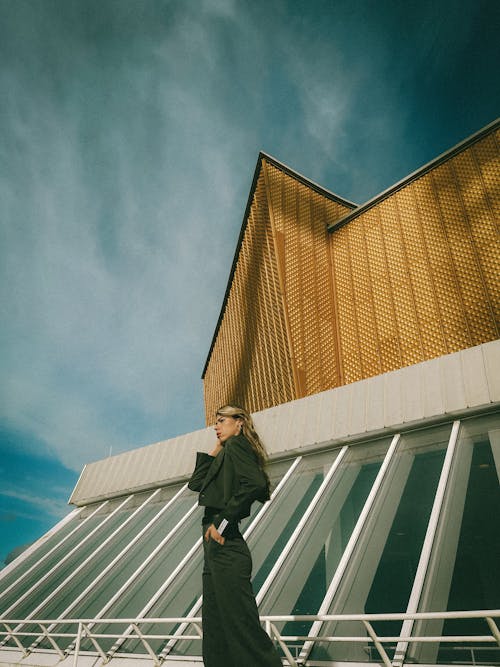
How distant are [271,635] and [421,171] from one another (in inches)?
601

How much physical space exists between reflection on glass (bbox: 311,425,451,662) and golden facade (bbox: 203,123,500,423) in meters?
6.95

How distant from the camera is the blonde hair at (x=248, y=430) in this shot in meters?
2.44

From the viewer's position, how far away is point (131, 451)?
9.47 meters

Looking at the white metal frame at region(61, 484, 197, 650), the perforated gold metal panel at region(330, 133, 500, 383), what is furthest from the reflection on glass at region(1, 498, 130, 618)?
the perforated gold metal panel at region(330, 133, 500, 383)

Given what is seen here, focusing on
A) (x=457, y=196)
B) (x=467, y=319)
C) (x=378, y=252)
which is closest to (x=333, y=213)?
(x=378, y=252)

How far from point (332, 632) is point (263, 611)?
748 mm

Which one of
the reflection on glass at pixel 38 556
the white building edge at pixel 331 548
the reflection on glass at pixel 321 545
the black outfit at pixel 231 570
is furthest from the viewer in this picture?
the reflection on glass at pixel 38 556

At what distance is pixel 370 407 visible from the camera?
6.08 m

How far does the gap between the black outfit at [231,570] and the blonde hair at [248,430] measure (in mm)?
98

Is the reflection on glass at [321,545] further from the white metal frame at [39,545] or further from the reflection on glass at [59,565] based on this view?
the white metal frame at [39,545]

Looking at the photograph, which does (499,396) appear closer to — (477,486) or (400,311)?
(477,486)

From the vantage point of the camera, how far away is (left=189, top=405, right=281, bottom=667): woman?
1.91 meters

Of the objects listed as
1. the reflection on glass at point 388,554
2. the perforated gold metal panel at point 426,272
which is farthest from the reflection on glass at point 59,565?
the perforated gold metal panel at point 426,272

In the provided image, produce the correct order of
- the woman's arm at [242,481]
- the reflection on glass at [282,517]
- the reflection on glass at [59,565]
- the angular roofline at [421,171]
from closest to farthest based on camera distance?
the woman's arm at [242,481]
the reflection on glass at [282,517]
the reflection on glass at [59,565]
the angular roofline at [421,171]
